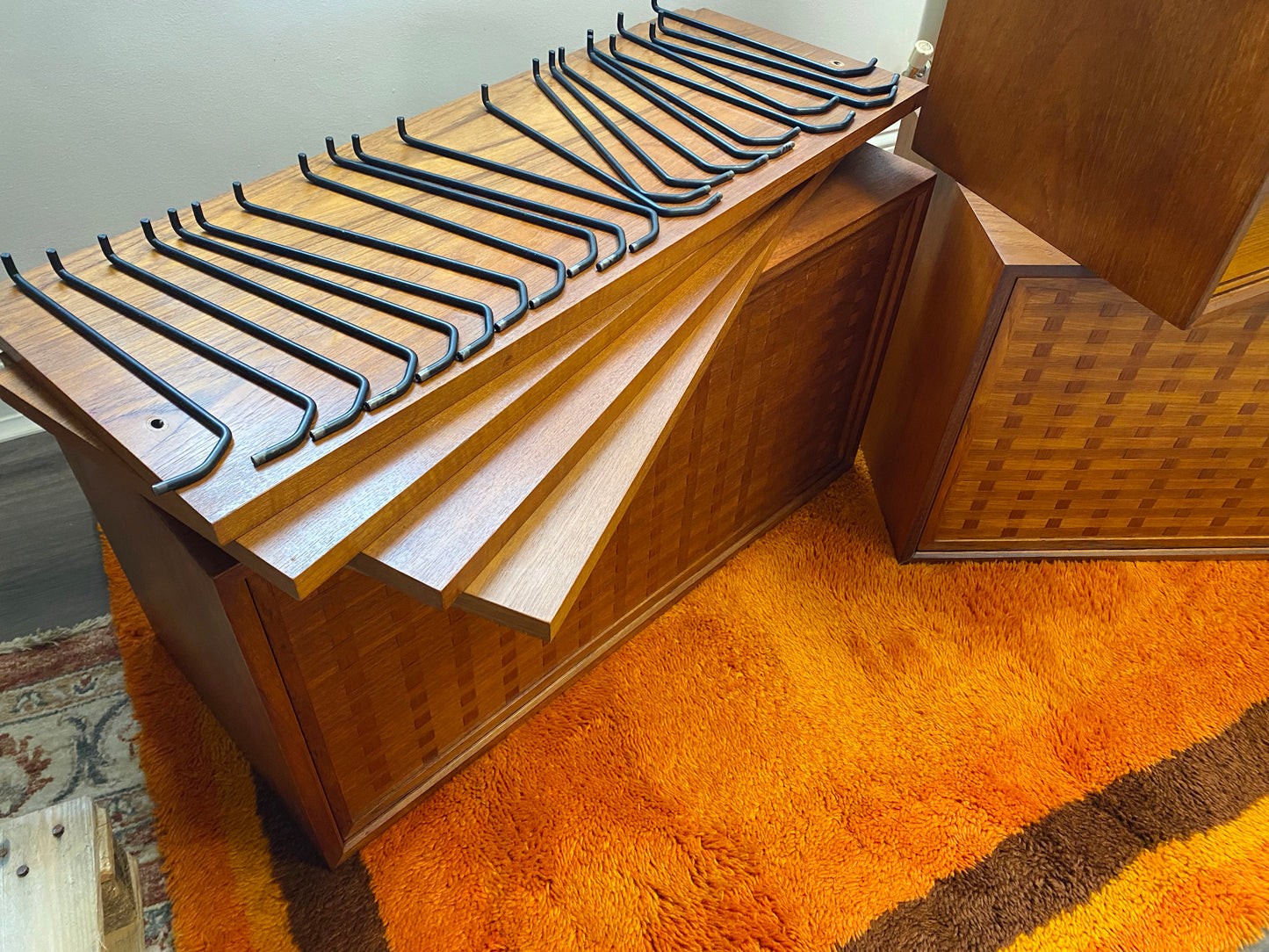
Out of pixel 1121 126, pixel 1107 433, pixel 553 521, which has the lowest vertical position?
pixel 1107 433

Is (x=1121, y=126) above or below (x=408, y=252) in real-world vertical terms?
above

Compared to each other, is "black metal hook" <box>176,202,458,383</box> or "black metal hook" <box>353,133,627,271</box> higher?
"black metal hook" <box>353,133,627,271</box>

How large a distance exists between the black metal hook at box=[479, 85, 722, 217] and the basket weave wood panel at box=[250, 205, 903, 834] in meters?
0.13

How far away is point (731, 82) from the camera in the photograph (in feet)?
3.87

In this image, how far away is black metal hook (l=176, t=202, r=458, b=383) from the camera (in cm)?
79

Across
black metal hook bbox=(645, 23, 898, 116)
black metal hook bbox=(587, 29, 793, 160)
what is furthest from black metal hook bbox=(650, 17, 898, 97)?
black metal hook bbox=(587, 29, 793, 160)

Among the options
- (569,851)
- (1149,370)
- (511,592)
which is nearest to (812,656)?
(569,851)

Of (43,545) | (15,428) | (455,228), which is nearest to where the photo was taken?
(455,228)

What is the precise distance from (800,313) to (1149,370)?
0.44 metres

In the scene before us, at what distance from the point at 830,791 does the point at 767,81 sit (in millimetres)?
888

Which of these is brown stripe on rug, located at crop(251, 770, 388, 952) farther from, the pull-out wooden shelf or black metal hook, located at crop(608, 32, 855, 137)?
black metal hook, located at crop(608, 32, 855, 137)

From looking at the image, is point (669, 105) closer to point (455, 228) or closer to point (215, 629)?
point (455, 228)

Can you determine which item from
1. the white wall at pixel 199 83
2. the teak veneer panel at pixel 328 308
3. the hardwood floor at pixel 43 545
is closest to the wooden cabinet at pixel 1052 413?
the teak veneer panel at pixel 328 308

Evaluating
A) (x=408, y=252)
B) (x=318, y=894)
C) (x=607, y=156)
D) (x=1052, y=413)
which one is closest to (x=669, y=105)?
(x=607, y=156)
